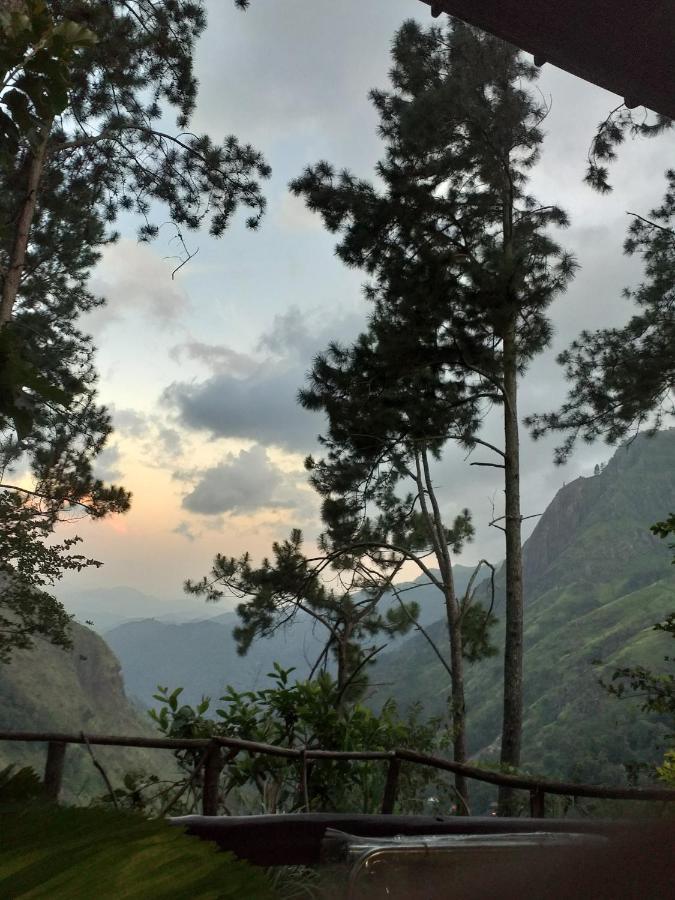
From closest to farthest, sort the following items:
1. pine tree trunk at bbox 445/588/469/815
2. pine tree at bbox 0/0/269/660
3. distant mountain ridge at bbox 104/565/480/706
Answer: pine tree at bbox 0/0/269/660 → pine tree trunk at bbox 445/588/469/815 → distant mountain ridge at bbox 104/565/480/706

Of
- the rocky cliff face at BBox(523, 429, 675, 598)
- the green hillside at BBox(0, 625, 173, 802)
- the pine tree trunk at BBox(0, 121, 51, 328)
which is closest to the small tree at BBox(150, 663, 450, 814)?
the pine tree trunk at BBox(0, 121, 51, 328)

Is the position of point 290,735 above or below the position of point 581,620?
below

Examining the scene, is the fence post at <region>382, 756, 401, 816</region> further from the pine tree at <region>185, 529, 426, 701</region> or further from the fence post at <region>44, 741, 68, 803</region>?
the pine tree at <region>185, 529, 426, 701</region>

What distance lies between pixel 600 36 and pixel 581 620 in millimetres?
53858

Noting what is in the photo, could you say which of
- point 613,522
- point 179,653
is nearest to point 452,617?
point 613,522

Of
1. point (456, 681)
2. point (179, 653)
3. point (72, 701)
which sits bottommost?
point (72, 701)

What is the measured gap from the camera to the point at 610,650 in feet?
138

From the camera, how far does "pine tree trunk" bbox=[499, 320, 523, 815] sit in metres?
7.04

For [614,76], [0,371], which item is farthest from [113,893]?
[614,76]

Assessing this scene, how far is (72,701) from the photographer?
37.5 m

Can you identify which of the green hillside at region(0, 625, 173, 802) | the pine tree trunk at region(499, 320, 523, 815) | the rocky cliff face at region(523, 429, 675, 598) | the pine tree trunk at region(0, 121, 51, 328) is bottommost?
the green hillside at region(0, 625, 173, 802)

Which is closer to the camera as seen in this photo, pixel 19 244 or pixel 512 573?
pixel 19 244

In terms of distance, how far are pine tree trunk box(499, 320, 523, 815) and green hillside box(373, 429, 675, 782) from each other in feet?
30.1

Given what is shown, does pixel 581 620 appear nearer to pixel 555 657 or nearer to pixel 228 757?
pixel 555 657
